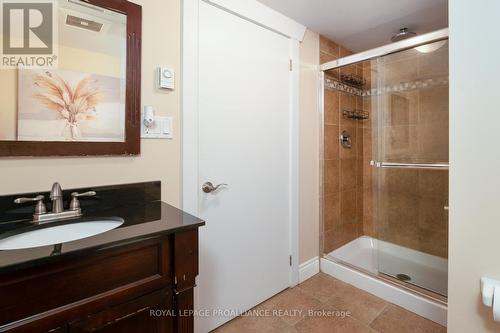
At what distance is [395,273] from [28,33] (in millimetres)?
2834

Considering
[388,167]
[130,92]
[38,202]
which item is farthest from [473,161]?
[38,202]

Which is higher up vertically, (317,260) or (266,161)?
(266,161)

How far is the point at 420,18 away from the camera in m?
1.92

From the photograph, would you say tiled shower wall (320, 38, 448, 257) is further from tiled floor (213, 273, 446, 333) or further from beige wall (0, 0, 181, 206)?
beige wall (0, 0, 181, 206)

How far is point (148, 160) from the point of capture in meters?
1.29

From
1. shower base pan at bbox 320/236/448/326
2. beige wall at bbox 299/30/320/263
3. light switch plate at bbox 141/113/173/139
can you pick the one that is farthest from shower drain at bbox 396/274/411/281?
light switch plate at bbox 141/113/173/139

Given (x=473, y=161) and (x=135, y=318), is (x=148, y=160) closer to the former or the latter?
(x=135, y=318)

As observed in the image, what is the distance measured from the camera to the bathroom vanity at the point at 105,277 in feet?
2.09

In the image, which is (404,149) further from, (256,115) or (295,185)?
(256,115)

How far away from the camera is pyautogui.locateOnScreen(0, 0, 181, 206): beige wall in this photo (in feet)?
3.38

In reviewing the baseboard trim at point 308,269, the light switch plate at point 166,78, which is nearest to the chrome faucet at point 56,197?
the light switch plate at point 166,78

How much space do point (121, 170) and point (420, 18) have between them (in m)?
2.39

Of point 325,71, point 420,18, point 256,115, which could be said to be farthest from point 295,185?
point 420,18

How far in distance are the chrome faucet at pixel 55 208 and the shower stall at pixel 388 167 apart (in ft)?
6.23
